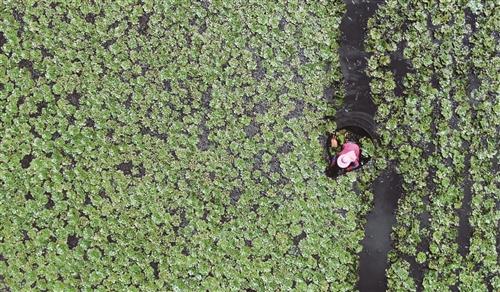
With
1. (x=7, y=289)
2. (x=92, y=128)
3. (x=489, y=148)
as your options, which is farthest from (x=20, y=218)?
(x=489, y=148)

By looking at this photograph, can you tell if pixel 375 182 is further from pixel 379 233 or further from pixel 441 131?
pixel 441 131

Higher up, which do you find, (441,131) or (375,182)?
(441,131)

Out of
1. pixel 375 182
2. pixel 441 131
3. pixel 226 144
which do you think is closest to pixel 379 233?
pixel 375 182

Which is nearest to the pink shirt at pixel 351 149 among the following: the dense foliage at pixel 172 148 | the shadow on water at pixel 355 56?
the dense foliage at pixel 172 148

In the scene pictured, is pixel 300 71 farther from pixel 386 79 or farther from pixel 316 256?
pixel 316 256

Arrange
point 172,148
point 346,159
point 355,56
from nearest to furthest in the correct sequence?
point 346,159, point 172,148, point 355,56

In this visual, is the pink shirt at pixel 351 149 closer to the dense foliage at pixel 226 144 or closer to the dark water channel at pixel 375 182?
the dense foliage at pixel 226 144

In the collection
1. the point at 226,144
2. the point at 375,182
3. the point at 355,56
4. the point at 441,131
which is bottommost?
the point at 226,144
